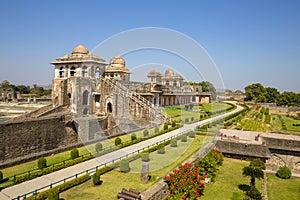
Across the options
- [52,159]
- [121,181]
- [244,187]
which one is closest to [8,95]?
[52,159]

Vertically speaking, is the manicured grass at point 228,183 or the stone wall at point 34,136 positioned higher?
the stone wall at point 34,136

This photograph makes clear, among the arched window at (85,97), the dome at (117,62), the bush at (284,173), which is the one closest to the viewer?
the bush at (284,173)

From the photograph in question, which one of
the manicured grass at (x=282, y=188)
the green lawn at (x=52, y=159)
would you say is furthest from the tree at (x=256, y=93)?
the manicured grass at (x=282, y=188)

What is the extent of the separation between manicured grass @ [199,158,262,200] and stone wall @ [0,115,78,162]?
12946 millimetres

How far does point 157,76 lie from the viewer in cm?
5262

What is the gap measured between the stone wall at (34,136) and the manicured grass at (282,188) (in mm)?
16043

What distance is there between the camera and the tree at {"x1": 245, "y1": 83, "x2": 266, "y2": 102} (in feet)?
245

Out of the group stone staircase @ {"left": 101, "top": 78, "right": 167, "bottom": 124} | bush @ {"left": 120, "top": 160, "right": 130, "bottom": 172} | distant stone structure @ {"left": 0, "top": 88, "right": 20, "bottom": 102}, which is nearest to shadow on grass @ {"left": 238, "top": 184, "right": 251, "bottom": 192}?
bush @ {"left": 120, "top": 160, "right": 130, "bottom": 172}

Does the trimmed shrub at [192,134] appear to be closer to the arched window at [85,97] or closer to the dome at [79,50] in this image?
the arched window at [85,97]

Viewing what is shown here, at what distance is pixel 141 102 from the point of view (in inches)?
978

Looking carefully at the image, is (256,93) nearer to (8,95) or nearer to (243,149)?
(243,149)

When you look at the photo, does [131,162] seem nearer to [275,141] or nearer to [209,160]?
[209,160]

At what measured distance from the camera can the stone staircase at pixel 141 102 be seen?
24.8 metres

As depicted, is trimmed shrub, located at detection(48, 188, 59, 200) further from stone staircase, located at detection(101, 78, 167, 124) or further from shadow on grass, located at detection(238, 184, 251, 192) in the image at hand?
stone staircase, located at detection(101, 78, 167, 124)
